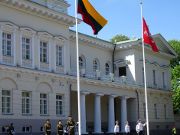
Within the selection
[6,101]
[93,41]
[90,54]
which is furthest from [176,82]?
[6,101]

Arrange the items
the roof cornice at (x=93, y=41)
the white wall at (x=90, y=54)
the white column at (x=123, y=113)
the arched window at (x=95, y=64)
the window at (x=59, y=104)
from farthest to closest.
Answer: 1. the arched window at (x=95, y=64)
2. the white column at (x=123, y=113)
3. the white wall at (x=90, y=54)
4. the roof cornice at (x=93, y=41)
5. the window at (x=59, y=104)

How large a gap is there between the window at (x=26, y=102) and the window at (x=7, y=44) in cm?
341

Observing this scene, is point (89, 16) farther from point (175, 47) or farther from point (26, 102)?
point (175, 47)

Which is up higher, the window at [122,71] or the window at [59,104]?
the window at [122,71]

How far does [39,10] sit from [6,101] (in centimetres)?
782

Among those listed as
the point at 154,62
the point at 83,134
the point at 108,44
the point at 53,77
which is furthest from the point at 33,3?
the point at 154,62

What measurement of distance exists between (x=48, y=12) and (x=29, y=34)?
259 cm

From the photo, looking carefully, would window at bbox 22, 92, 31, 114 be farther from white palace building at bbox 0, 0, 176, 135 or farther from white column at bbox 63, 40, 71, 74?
white column at bbox 63, 40, 71, 74

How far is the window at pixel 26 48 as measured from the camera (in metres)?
31.4

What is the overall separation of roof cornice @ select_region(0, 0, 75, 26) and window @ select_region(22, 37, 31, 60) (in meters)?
2.23

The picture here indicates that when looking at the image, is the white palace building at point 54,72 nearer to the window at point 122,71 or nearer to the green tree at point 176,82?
the window at point 122,71

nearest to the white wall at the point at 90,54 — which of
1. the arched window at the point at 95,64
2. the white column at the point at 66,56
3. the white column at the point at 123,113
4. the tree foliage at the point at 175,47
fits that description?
the arched window at the point at 95,64

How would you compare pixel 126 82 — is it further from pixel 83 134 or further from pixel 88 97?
pixel 83 134

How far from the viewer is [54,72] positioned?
33.5 m
